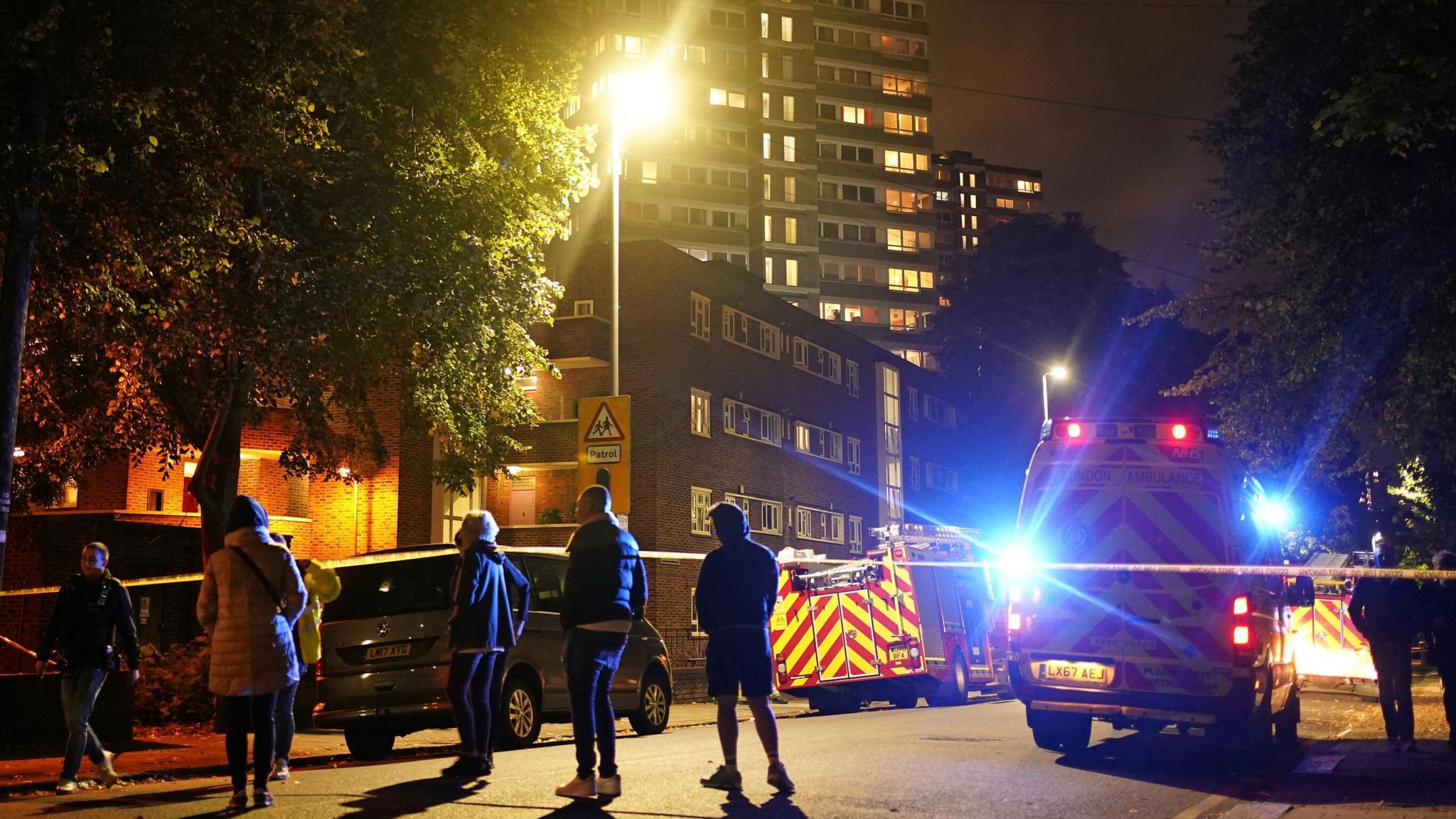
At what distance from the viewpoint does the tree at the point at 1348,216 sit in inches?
538

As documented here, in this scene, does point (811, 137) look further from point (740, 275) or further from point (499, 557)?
point (499, 557)

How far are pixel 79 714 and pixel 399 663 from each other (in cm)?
338

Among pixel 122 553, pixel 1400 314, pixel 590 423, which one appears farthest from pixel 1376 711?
pixel 122 553

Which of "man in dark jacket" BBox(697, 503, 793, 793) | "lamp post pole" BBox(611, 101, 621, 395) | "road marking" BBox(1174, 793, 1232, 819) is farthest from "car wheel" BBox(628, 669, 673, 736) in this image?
"lamp post pole" BBox(611, 101, 621, 395)

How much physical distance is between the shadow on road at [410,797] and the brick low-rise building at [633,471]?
63.6 feet

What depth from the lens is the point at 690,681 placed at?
29.9 metres

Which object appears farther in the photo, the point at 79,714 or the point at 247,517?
the point at 79,714

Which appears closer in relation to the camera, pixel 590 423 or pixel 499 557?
pixel 499 557

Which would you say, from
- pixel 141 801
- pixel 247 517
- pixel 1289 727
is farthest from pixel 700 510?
pixel 247 517

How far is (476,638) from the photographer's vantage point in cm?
965

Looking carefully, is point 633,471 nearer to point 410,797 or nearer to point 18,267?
point 18,267

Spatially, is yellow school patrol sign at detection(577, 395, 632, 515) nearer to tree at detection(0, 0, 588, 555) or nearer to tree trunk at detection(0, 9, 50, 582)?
tree at detection(0, 0, 588, 555)

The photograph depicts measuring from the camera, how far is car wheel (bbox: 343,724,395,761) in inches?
510

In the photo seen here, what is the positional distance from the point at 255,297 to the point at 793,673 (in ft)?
30.9
